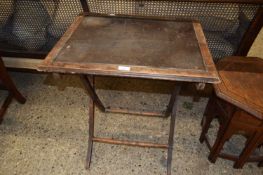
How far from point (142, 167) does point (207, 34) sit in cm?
116

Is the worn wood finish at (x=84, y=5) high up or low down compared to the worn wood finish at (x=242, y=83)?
up

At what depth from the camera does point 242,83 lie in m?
1.23

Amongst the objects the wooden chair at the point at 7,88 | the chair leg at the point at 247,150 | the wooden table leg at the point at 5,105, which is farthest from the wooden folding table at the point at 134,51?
the wooden table leg at the point at 5,105

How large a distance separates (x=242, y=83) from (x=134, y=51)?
0.68 metres

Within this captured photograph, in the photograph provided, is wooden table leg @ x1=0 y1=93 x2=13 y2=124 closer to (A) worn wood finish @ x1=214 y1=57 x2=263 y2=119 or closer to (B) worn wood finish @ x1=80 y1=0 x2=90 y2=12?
(B) worn wood finish @ x1=80 y1=0 x2=90 y2=12

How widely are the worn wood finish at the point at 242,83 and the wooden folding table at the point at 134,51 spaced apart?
0.90 feet

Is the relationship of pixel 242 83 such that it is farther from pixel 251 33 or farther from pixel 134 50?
pixel 134 50

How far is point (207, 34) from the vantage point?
63.7 inches

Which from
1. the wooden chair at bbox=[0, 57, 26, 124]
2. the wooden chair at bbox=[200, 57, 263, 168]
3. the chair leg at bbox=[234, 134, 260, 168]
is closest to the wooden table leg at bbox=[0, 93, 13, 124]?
the wooden chair at bbox=[0, 57, 26, 124]

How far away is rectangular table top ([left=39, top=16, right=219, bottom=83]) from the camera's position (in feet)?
3.25

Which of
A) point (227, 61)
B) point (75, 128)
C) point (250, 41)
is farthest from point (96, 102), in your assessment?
point (250, 41)

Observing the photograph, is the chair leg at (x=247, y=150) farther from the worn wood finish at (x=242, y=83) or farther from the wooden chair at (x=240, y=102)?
the worn wood finish at (x=242, y=83)

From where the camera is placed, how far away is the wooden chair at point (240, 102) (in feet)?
3.74

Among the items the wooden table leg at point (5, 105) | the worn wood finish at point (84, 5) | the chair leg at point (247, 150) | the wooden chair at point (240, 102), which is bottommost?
the wooden table leg at point (5, 105)
